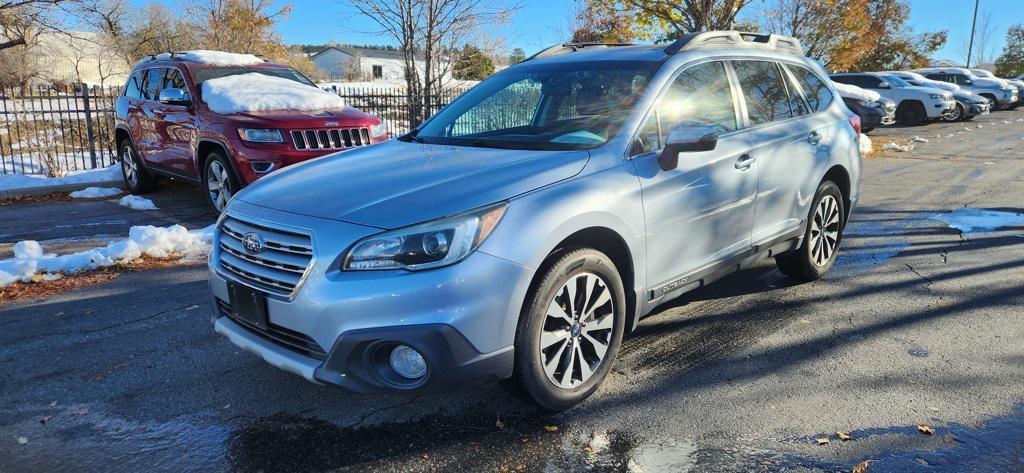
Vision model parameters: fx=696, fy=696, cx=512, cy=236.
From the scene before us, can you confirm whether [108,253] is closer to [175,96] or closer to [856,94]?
[175,96]

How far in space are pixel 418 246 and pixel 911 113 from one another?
81.7 ft

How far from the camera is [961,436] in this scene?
3.02 m

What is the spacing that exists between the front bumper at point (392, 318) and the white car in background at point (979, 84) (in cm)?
3217

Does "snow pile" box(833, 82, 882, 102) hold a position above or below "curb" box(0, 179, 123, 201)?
above

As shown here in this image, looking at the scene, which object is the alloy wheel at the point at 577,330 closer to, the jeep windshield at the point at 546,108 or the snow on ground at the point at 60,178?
the jeep windshield at the point at 546,108

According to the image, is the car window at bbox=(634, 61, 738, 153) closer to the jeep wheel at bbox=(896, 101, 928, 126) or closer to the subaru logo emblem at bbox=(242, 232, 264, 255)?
the subaru logo emblem at bbox=(242, 232, 264, 255)

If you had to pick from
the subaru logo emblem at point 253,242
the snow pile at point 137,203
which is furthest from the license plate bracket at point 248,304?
the snow pile at point 137,203

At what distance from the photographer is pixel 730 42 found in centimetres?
456

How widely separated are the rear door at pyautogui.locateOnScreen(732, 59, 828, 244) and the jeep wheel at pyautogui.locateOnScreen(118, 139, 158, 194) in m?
8.08

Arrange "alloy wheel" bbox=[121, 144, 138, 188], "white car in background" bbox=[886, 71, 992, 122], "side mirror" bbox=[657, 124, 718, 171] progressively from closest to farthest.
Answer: "side mirror" bbox=[657, 124, 718, 171] < "alloy wheel" bbox=[121, 144, 138, 188] < "white car in background" bbox=[886, 71, 992, 122]

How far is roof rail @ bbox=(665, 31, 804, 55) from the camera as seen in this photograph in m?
4.14

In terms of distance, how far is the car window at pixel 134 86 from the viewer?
9289 millimetres

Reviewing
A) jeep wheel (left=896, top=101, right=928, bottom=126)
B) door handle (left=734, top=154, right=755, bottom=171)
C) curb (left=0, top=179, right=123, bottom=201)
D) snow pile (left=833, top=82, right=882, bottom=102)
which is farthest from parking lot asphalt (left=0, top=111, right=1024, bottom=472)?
jeep wheel (left=896, top=101, right=928, bottom=126)

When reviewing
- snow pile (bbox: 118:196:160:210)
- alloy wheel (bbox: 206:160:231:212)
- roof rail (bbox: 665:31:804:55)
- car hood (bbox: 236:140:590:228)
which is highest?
roof rail (bbox: 665:31:804:55)
